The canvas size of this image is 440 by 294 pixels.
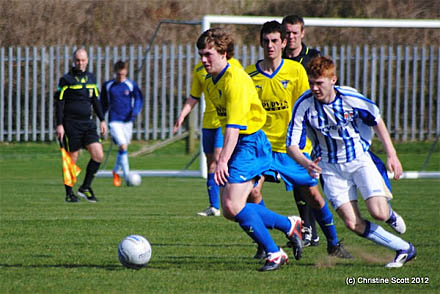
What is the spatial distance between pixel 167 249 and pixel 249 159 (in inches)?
58.7

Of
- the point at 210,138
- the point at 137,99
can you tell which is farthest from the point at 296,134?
the point at 137,99

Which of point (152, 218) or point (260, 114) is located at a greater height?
point (260, 114)

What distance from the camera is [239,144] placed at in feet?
22.3

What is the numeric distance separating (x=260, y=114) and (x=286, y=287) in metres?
1.53

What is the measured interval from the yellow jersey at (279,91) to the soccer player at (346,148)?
995 mm

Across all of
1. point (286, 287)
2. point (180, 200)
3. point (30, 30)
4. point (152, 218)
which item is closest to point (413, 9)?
point (30, 30)

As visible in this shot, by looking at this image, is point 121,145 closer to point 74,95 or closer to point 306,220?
point 74,95

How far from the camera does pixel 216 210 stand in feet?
35.0

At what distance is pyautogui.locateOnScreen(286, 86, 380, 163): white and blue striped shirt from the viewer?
6680mm

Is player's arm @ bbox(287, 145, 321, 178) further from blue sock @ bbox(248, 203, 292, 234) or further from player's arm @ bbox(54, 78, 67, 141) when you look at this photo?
player's arm @ bbox(54, 78, 67, 141)

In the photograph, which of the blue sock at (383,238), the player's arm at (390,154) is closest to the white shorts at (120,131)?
the blue sock at (383,238)

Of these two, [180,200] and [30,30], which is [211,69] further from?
[30,30]

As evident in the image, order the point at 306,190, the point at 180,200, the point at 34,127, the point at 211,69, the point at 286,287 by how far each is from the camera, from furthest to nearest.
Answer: the point at 34,127
the point at 180,200
the point at 306,190
the point at 211,69
the point at 286,287

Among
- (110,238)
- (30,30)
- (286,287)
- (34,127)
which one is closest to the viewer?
(286,287)
